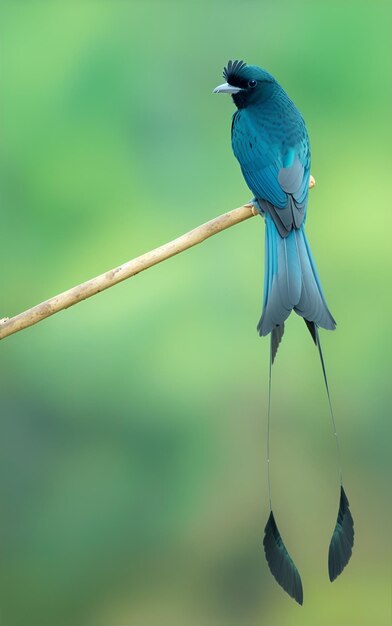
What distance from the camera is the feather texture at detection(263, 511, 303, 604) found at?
1.83m

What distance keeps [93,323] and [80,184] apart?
53 centimetres

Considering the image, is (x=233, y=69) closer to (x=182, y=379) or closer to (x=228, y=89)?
(x=228, y=89)

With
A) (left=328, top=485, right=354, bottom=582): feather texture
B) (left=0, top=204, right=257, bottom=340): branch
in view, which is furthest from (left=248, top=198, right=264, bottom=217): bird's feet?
(left=328, top=485, right=354, bottom=582): feather texture

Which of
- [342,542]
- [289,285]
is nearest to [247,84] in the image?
[289,285]

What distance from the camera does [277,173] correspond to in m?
2.32

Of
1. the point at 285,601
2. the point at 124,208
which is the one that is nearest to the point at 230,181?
the point at 124,208

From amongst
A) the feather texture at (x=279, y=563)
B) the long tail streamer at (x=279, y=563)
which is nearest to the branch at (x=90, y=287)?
the long tail streamer at (x=279, y=563)

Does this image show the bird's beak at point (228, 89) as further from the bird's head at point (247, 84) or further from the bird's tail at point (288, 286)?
the bird's tail at point (288, 286)

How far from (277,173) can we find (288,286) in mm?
394

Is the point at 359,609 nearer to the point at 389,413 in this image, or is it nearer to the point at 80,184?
the point at 389,413

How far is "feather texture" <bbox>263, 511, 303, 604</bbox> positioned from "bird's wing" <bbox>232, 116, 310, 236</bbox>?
65 centimetres

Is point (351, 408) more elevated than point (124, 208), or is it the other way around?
point (124, 208)

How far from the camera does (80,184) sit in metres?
3.75

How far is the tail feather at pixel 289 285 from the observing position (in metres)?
1.95
